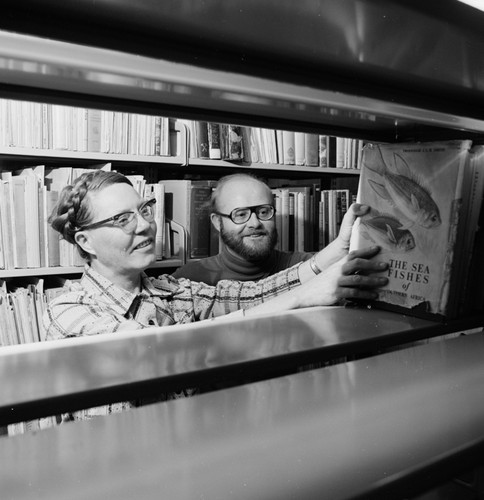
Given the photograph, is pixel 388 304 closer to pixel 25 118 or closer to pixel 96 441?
pixel 96 441

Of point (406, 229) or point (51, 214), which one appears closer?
point (406, 229)

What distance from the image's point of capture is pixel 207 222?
2.70m

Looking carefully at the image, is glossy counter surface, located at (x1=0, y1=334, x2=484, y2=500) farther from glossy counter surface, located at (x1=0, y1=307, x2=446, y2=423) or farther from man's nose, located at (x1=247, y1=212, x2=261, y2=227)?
man's nose, located at (x1=247, y1=212, x2=261, y2=227)

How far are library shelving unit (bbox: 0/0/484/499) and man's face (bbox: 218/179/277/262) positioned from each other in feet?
5.82

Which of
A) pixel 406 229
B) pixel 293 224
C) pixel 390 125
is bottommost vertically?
pixel 293 224

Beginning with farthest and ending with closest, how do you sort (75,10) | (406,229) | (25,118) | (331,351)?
(25,118), (406,229), (331,351), (75,10)

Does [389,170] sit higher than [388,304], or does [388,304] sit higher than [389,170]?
[389,170]

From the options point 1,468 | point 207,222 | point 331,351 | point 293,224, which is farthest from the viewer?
point 293,224

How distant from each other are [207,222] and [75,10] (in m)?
2.33

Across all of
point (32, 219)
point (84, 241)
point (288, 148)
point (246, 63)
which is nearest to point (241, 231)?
point (288, 148)

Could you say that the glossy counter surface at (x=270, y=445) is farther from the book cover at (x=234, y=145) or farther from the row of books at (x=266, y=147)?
the book cover at (x=234, y=145)

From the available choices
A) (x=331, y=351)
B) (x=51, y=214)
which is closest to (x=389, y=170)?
(x=331, y=351)

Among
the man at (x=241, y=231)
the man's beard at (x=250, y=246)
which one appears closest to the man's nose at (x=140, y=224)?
the man at (x=241, y=231)

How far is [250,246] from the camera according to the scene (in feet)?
8.28
